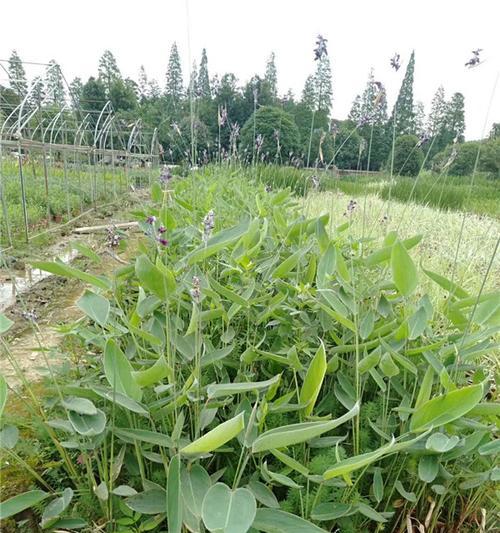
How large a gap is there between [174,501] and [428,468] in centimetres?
38

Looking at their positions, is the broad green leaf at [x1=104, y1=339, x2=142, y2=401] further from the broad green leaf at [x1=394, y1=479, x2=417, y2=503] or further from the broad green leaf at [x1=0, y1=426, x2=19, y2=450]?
the broad green leaf at [x1=394, y1=479, x2=417, y2=503]

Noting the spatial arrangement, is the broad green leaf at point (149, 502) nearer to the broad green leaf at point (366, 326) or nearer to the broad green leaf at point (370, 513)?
the broad green leaf at point (370, 513)

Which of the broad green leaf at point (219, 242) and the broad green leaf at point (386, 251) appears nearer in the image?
the broad green leaf at point (219, 242)

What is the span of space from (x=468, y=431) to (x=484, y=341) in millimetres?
172

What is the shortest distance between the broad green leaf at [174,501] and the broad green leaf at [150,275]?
0.24 m

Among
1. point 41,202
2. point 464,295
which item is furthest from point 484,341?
point 41,202

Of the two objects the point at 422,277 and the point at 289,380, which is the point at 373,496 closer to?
the point at 289,380

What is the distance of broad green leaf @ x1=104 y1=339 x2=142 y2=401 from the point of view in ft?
1.77

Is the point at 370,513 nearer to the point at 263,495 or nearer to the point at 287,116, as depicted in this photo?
the point at 263,495

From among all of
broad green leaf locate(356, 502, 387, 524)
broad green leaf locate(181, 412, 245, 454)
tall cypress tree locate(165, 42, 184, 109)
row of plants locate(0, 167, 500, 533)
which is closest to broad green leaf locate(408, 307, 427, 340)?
row of plants locate(0, 167, 500, 533)

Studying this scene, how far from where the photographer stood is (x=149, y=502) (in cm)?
55

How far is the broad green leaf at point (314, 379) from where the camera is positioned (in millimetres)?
558

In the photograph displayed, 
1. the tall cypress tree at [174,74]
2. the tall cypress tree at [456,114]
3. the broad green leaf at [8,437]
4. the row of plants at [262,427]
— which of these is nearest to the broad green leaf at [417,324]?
→ the row of plants at [262,427]

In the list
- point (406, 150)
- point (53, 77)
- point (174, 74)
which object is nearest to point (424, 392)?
point (174, 74)
